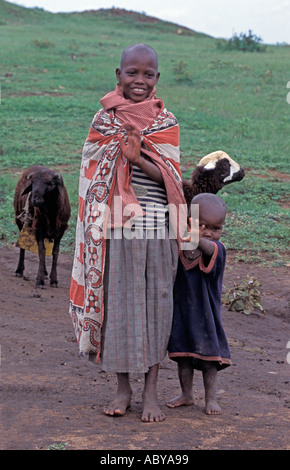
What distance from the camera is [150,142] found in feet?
12.0

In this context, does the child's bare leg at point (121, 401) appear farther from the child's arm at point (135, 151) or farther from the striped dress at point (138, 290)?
the child's arm at point (135, 151)

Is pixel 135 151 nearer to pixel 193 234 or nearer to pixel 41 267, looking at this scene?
pixel 193 234

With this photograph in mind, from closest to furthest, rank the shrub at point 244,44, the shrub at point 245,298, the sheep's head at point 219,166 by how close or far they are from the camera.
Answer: the sheep's head at point 219,166
the shrub at point 245,298
the shrub at point 244,44

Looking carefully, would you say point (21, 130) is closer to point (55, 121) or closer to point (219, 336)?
point (55, 121)

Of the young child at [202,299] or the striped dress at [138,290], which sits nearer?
the striped dress at [138,290]

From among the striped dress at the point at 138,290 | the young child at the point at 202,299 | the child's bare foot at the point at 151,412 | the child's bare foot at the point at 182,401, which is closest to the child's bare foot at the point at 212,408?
the young child at the point at 202,299

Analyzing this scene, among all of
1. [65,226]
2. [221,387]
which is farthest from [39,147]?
[221,387]

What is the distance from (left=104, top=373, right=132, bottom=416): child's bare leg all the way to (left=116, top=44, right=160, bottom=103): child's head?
58.7 inches

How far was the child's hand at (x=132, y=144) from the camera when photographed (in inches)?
136

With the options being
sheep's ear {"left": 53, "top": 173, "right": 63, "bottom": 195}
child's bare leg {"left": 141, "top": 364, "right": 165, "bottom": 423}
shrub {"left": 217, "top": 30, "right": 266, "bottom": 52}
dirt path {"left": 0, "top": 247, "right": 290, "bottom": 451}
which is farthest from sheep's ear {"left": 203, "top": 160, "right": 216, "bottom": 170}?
shrub {"left": 217, "top": 30, "right": 266, "bottom": 52}

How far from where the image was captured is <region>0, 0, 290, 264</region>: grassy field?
9.72 metres

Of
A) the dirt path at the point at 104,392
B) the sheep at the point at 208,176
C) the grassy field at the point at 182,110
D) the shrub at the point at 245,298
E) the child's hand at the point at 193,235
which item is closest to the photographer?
the dirt path at the point at 104,392

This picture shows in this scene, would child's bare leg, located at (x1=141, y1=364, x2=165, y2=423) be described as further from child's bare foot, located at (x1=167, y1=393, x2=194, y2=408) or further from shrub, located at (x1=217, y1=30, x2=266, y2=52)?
shrub, located at (x1=217, y1=30, x2=266, y2=52)

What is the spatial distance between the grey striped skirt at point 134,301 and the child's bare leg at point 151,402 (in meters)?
0.09
